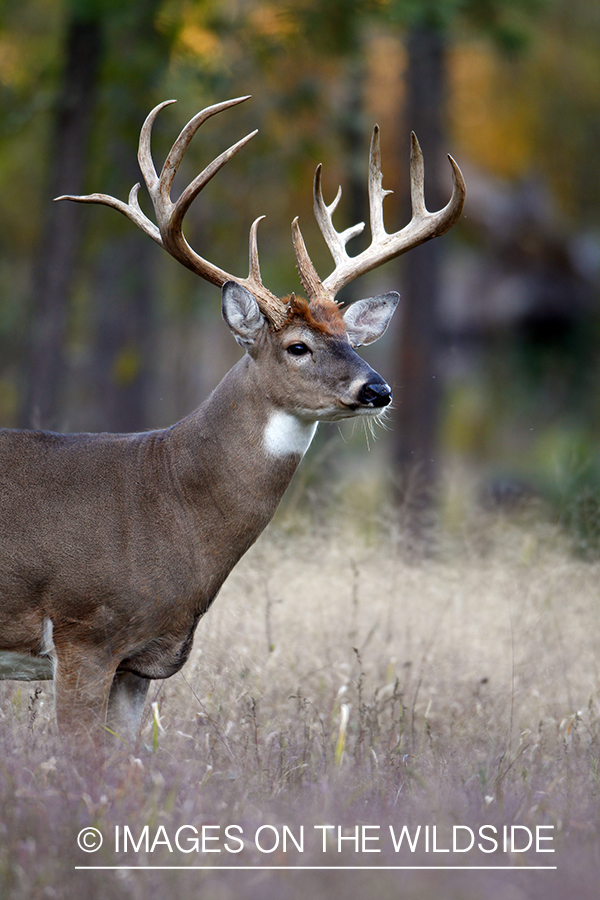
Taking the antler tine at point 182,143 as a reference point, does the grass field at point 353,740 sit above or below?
below

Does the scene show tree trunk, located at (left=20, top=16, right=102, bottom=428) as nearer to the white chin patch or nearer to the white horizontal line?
the white chin patch

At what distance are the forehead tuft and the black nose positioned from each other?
364 millimetres

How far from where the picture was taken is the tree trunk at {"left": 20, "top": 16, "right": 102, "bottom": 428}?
1078cm

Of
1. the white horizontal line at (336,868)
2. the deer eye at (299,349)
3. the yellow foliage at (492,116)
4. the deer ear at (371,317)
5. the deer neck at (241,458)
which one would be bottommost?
the white horizontal line at (336,868)

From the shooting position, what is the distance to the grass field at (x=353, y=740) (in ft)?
10.8

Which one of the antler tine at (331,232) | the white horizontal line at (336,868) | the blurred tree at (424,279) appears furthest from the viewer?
the blurred tree at (424,279)

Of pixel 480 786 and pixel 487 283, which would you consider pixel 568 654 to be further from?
pixel 487 283

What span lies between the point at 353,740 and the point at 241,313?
1825 mm

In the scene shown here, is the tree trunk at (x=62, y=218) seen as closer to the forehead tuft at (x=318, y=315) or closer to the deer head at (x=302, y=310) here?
the deer head at (x=302, y=310)

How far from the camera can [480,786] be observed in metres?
4.01

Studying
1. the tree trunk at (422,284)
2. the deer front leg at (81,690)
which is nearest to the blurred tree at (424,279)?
the tree trunk at (422,284)

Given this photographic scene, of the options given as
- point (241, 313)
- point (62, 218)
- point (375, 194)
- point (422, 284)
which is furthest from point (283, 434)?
point (422, 284)

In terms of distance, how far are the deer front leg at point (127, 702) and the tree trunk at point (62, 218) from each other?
641 cm
